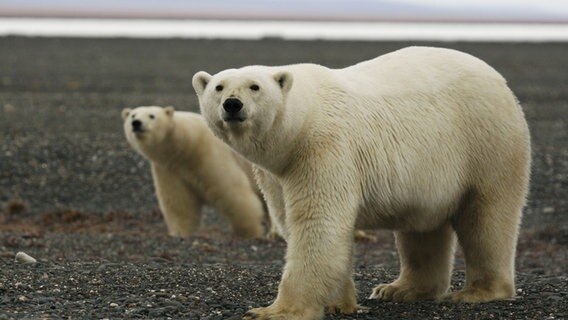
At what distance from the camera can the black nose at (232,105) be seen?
5.64 metres

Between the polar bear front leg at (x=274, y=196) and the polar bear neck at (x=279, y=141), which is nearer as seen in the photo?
the polar bear neck at (x=279, y=141)

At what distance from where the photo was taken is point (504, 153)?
22.2 ft

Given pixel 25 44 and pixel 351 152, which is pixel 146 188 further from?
pixel 25 44

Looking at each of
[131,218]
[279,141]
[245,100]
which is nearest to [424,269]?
[279,141]

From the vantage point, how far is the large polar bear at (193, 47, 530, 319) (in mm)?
5887

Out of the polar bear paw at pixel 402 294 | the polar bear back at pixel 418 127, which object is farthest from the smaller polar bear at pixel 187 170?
the polar bear back at pixel 418 127

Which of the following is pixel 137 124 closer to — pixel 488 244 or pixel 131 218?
pixel 131 218

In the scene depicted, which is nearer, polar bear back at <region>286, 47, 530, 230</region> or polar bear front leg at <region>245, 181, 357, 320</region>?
polar bear front leg at <region>245, 181, 357, 320</region>

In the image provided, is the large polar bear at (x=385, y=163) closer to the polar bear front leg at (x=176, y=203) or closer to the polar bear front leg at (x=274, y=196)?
the polar bear front leg at (x=274, y=196)

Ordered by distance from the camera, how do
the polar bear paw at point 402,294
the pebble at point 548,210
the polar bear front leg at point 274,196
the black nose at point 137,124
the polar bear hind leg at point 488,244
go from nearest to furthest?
1. the polar bear front leg at point 274,196
2. the polar bear hind leg at point 488,244
3. the polar bear paw at point 402,294
4. the black nose at point 137,124
5. the pebble at point 548,210

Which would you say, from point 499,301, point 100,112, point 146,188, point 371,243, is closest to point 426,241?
point 499,301

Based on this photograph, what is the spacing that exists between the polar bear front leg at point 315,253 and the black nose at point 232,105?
646mm

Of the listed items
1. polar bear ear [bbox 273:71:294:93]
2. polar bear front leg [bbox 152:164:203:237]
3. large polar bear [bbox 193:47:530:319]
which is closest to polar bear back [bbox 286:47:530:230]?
large polar bear [bbox 193:47:530:319]

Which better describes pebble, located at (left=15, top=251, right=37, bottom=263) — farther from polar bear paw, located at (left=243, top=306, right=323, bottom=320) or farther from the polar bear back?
the polar bear back
